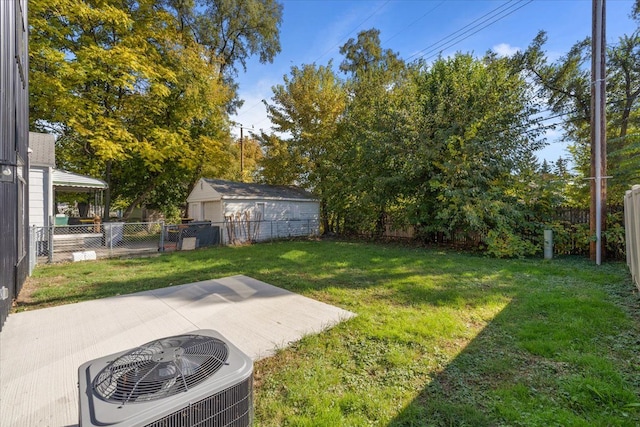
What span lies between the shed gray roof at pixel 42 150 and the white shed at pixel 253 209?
5374mm

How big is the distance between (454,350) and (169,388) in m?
2.77

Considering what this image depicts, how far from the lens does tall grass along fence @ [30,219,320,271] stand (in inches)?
336

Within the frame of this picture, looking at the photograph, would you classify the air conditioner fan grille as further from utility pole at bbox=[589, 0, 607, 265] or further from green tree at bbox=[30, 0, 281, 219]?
green tree at bbox=[30, 0, 281, 219]

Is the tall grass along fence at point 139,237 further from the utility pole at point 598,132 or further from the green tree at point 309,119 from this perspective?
the utility pole at point 598,132

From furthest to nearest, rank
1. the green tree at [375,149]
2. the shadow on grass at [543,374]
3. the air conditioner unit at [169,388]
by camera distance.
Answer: the green tree at [375,149] < the shadow on grass at [543,374] < the air conditioner unit at [169,388]

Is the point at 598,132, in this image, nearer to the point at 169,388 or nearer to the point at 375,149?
the point at 375,149

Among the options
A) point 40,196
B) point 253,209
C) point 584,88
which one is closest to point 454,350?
point 40,196

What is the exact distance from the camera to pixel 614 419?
1.98 metres

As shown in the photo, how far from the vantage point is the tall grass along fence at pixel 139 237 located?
852 centimetres

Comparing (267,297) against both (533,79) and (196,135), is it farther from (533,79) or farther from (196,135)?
(533,79)

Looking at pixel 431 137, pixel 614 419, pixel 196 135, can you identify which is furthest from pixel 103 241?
pixel 614 419

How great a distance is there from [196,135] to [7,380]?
15256mm

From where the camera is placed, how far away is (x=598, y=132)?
23.4 feet

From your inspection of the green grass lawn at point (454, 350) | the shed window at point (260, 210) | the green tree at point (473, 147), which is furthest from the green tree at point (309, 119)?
the green grass lawn at point (454, 350)
